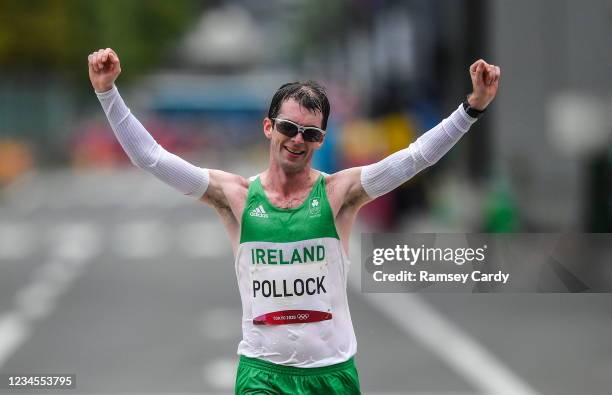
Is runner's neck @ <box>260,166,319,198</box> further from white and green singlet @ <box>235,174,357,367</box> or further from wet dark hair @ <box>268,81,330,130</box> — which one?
wet dark hair @ <box>268,81,330,130</box>

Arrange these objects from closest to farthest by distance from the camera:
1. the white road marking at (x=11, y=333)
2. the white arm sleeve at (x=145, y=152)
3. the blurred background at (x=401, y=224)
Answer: the white arm sleeve at (x=145, y=152)
the blurred background at (x=401, y=224)
the white road marking at (x=11, y=333)

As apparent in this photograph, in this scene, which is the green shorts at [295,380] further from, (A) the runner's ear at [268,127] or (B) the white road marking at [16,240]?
(B) the white road marking at [16,240]

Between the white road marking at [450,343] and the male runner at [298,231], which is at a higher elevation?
the white road marking at [450,343]

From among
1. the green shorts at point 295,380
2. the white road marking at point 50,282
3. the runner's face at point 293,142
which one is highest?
the white road marking at point 50,282

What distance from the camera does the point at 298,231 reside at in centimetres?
547

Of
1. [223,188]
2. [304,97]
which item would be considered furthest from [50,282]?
[304,97]

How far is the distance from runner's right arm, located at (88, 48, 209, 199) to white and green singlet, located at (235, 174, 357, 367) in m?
0.28

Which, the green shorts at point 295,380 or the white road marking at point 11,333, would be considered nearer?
the green shorts at point 295,380

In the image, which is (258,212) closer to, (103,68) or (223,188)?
(223,188)

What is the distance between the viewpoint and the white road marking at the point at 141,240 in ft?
82.2

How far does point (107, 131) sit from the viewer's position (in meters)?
81.9

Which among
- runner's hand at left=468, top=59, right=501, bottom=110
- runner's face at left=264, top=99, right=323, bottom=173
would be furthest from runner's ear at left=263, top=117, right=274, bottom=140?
runner's hand at left=468, top=59, right=501, bottom=110

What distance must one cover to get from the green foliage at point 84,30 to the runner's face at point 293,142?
165ft

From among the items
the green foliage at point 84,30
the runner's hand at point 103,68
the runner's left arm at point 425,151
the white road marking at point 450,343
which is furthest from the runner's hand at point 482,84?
the green foliage at point 84,30
